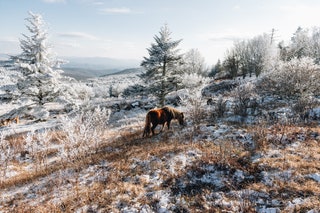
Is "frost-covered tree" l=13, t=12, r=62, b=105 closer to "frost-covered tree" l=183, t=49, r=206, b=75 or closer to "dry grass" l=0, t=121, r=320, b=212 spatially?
"dry grass" l=0, t=121, r=320, b=212

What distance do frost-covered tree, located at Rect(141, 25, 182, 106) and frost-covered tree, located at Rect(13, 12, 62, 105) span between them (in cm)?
938

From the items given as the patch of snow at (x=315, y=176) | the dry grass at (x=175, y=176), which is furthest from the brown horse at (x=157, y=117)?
the patch of snow at (x=315, y=176)

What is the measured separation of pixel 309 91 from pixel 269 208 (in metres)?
14.2

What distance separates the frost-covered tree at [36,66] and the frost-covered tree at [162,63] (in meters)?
9.38

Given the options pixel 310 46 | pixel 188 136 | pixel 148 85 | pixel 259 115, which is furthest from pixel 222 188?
pixel 310 46

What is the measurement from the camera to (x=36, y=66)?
2088 centimetres

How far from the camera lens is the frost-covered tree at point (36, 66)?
2083 cm

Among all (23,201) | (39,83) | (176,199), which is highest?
(39,83)

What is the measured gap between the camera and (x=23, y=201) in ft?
23.7

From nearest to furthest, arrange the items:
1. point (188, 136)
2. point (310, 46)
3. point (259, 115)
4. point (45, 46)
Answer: point (188, 136), point (259, 115), point (45, 46), point (310, 46)

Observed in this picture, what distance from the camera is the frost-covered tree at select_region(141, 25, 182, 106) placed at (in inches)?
1060

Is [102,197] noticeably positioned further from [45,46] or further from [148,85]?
[148,85]

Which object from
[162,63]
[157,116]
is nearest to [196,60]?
[162,63]

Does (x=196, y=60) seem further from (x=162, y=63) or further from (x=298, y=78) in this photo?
(x=298, y=78)
